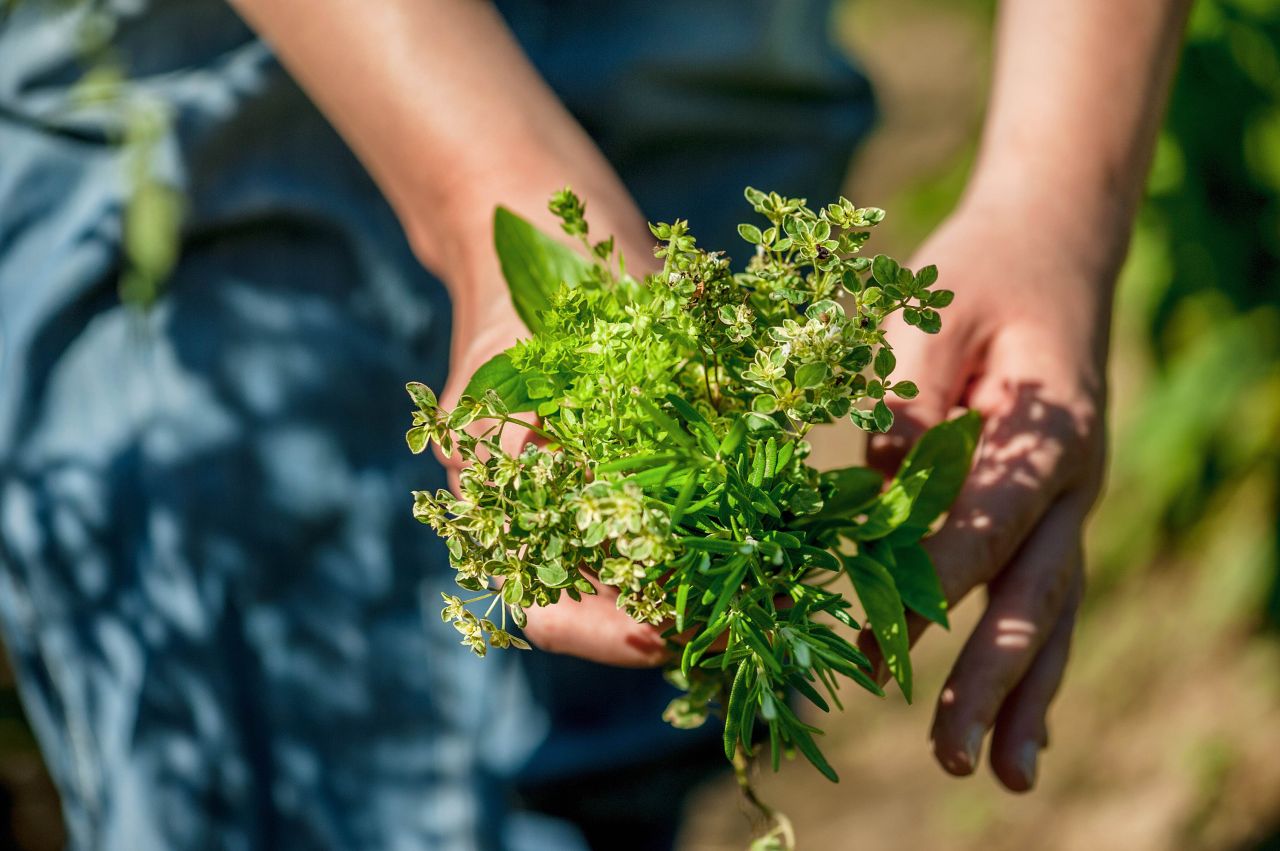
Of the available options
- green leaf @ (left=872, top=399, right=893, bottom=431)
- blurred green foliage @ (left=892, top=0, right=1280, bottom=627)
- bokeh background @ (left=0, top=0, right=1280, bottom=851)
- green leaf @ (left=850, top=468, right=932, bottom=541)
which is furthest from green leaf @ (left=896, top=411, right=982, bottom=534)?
blurred green foliage @ (left=892, top=0, right=1280, bottom=627)

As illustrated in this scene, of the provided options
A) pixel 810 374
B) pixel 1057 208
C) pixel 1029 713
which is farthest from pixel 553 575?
pixel 1057 208

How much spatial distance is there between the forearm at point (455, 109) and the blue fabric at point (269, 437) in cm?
23

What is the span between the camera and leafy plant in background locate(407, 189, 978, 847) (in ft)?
2.77

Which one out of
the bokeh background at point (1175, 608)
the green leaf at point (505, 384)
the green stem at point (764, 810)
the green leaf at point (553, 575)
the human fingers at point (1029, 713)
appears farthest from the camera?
the bokeh background at point (1175, 608)

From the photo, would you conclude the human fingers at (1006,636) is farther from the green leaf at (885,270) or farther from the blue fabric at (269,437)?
the blue fabric at (269,437)

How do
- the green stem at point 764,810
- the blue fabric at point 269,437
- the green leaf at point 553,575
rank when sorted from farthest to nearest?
1. the blue fabric at point 269,437
2. the green stem at point 764,810
3. the green leaf at point 553,575

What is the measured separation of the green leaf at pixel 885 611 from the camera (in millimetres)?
980

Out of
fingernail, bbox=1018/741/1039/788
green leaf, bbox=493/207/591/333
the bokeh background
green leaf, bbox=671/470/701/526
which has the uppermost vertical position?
green leaf, bbox=493/207/591/333

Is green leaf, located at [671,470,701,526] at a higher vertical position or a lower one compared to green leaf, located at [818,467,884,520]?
higher

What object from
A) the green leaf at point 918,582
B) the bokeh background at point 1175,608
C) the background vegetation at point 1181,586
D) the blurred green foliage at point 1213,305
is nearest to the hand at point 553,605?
the green leaf at point 918,582

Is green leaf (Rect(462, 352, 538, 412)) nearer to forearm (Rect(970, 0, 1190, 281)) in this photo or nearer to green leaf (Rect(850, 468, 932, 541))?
green leaf (Rect(850, 468, 932, 541))

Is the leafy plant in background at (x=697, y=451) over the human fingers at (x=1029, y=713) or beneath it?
over

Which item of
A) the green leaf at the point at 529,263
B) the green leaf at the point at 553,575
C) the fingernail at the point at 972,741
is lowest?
the fingernail at the point at 972,741

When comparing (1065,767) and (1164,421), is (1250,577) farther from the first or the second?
(1065,767)
